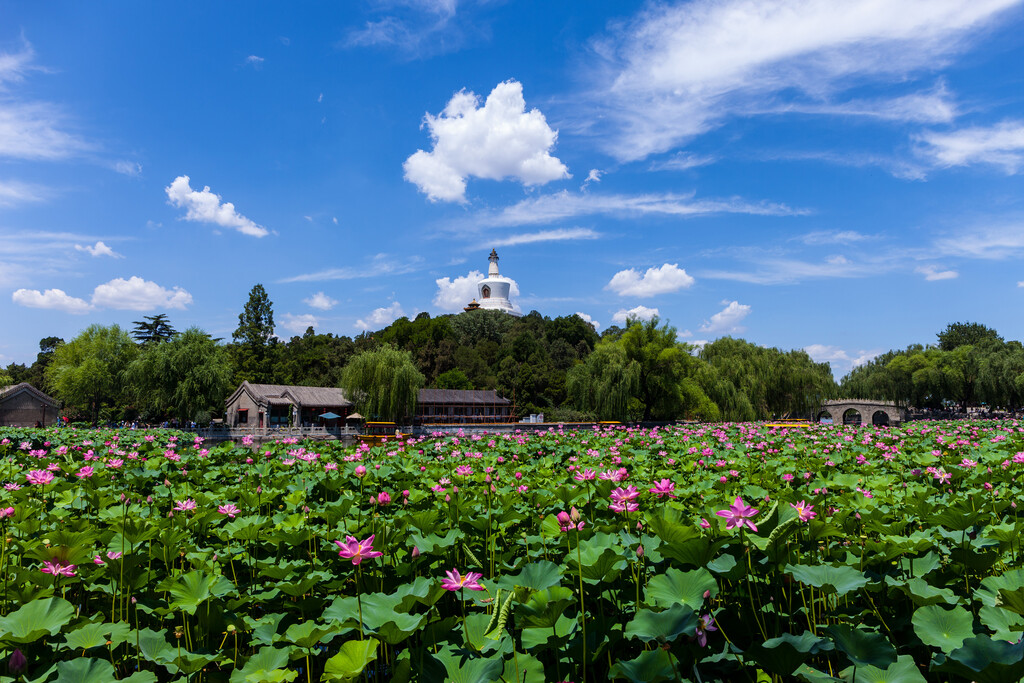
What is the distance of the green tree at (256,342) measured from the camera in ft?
149

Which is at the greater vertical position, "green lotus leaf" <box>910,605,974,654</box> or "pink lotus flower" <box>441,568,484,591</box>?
"pink lotus flower" <box>441,568,484,591</box>

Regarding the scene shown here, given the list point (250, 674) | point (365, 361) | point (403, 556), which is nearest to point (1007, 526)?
point (403, 556)

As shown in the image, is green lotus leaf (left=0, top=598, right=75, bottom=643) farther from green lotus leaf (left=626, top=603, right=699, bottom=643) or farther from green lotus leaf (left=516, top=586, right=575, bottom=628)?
green lotus leaf (left=626, top=603, right=699, bottom=643)

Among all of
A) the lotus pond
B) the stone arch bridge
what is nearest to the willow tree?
the lotus pond

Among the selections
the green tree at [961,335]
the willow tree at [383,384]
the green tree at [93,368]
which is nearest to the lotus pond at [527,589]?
the willow tree at [383,384]

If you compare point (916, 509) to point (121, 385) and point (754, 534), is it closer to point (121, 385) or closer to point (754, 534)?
point (754, 534)

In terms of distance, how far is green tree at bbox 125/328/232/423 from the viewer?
29.7 metres

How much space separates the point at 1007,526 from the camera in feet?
8.21

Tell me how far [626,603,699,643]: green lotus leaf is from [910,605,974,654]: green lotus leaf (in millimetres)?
709

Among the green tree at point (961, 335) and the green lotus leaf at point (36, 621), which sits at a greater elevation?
the green tree at point (961, 335)

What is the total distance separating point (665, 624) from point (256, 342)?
171 feet

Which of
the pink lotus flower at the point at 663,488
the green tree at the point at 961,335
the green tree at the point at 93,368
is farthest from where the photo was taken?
the green tree at the point at 961,335

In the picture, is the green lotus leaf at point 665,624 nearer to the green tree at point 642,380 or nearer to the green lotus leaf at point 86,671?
the green lotus leaf at point 86,671

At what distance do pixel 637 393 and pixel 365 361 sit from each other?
1396 cm
